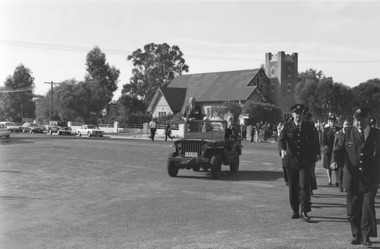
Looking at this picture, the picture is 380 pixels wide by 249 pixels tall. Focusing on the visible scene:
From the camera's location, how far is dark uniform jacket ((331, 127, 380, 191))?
6543 millimetres

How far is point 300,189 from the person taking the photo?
8281 millimetres

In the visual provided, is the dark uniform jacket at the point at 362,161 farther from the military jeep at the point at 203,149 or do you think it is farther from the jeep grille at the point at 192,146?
the jeep grille at the point at 192,146

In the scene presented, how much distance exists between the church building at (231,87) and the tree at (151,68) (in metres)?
9.76

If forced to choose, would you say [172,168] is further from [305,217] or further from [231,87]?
[231,87]

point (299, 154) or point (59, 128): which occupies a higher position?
point (59, 128)

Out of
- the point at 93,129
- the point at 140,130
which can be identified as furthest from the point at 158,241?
the point at 140,130

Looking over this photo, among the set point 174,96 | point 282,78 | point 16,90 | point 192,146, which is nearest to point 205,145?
point 192,146

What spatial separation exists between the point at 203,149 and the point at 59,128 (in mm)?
47629

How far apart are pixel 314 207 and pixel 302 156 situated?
1.79 m

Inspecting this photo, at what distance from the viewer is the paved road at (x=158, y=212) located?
258 inches

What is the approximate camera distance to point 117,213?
337 inches

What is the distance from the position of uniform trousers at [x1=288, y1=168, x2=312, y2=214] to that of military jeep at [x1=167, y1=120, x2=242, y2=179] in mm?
5442

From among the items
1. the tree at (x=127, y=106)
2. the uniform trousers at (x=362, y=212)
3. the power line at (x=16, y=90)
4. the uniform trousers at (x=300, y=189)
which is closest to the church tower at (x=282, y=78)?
the tree at (x=127, y=106)

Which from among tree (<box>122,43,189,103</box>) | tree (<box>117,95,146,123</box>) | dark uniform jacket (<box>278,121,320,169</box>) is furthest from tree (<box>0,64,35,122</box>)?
dark uniform jacket (<box>278,121,320,169</box>)
